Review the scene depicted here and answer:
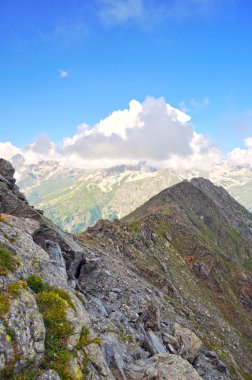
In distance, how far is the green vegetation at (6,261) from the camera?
65.2 feet

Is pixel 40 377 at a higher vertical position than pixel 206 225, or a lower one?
lower

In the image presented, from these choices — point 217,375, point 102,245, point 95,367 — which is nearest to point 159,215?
point 102,245

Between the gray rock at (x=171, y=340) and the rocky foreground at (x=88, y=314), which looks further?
the gray rock at (x=171, y=340)

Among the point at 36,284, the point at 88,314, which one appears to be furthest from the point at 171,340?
the point at 36,284

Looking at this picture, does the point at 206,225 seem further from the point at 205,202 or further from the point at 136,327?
the point at 136,327

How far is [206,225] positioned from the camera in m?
174

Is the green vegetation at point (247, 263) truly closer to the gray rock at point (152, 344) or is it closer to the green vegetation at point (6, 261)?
the gray rock at point (152, 344)

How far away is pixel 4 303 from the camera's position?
17453 millimetres

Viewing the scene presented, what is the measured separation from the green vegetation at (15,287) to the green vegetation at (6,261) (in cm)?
92

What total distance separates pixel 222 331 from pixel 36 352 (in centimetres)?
6740

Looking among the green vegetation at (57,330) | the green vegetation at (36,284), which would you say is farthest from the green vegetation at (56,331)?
the green vegetation at (36,284)

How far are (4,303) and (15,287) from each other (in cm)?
167

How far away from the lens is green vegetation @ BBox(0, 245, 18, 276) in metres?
19.9

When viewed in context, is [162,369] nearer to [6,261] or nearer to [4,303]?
[4,303]
